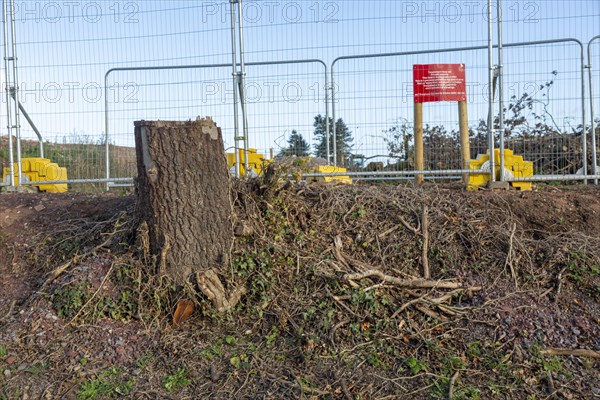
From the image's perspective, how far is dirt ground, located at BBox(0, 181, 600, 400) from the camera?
4.32 m

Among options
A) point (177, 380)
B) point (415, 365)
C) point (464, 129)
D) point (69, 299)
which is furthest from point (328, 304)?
point (464, 129)

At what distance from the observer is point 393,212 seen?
19.3 ft

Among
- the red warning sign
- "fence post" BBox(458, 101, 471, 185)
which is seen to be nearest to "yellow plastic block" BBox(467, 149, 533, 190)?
"fence post" BBox(458, 101, 471, 185)

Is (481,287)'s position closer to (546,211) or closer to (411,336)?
(411,336)

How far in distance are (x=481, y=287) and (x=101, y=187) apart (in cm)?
633

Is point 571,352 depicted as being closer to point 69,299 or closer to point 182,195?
point 182,195

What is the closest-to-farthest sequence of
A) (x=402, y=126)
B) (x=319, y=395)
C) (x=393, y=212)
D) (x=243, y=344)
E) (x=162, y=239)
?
1. (x=319, y=395)
2. (x=243, y=344)
3. (x=162, y=239)
4. (x=393, y=212)
5. (x=402, y=126)

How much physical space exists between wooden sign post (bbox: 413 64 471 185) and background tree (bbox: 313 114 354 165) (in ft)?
3.30

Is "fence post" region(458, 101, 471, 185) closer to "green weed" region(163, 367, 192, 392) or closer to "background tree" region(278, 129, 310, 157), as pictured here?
"background tree" region(278, 129, 310, 157)

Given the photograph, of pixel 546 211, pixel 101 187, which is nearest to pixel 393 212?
pixel 546 211

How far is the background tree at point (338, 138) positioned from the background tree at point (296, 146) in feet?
0.68

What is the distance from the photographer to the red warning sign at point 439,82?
7984mm

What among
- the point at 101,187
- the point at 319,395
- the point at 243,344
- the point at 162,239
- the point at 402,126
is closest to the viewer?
the point at 319,395

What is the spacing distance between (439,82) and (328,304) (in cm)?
410
